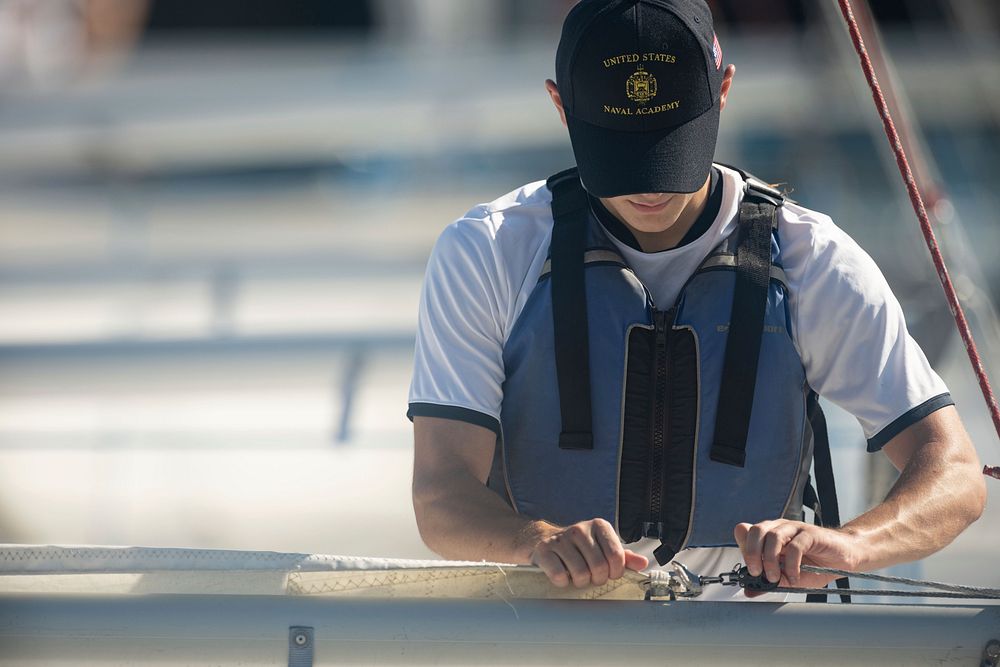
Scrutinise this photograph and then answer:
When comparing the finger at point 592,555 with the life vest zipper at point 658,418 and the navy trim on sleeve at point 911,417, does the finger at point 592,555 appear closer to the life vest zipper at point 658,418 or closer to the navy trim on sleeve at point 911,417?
the life vest zipper at point 658,418

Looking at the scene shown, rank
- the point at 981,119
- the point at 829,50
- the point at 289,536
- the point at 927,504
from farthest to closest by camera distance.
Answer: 1. the point at 981,119
2. the point at 829,50
3. the point at 289,536
4. the point at 927,504

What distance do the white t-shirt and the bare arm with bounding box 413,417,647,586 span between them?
25 millimetres

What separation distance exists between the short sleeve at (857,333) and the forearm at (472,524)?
346 mm

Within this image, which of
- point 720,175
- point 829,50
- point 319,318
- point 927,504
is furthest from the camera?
point 829,50

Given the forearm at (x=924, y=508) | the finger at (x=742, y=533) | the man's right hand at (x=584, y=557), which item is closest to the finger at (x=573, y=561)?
the man's right hand at (x=584, y=557)

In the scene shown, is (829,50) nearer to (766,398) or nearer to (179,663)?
(766,398)

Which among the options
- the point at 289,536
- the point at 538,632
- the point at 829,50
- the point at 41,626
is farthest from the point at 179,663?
the point at 829,50

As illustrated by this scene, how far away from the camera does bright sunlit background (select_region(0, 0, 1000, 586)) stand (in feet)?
9.56

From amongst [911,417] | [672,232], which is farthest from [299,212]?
[911,417]

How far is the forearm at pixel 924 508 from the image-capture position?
1107 mm

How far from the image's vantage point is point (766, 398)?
125 centimetres

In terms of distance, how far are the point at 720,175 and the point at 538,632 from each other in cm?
61

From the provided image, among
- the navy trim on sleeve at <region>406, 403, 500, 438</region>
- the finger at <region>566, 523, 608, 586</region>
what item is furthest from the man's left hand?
the navy trim on sleeve at <region>406, 403, 500, 438</region>

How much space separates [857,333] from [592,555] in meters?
0.43
